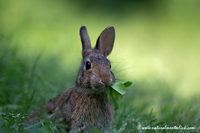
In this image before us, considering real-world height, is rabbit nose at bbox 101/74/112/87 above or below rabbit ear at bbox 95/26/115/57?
below

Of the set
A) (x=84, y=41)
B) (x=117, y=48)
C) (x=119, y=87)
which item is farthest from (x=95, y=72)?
(x=117, y=48)

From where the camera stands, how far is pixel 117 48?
9375 mm

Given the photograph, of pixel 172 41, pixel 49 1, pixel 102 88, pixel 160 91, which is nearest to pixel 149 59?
pixel 172 41

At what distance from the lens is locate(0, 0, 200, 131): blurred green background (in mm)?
4434

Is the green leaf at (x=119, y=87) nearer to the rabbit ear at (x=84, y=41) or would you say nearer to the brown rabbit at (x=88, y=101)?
the brown rabbit at (x=88, y=101)

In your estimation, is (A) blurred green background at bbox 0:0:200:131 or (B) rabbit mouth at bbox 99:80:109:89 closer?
(B) rabbit mouth at bbox 99:80:109:89

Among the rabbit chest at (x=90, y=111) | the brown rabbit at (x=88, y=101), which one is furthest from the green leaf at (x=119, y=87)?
the rabbit chest at (x=90, y=111)

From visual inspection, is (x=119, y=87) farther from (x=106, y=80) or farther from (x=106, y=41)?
(x=106, y=41)

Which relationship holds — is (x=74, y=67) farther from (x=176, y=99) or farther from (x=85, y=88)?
(x=85, y=88)

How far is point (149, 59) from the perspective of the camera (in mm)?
9023

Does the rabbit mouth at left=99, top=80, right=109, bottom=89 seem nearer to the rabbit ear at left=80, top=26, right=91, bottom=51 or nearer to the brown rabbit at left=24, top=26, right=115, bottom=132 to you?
the brown rabbit at left=24, top=26, right=115, bottom=132

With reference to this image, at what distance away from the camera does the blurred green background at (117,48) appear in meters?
4.43

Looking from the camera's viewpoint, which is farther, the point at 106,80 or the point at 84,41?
the point at 84,41

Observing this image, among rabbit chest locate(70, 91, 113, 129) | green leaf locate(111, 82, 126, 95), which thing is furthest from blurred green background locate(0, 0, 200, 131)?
green leaf locate(111, 82, 126, 95)
